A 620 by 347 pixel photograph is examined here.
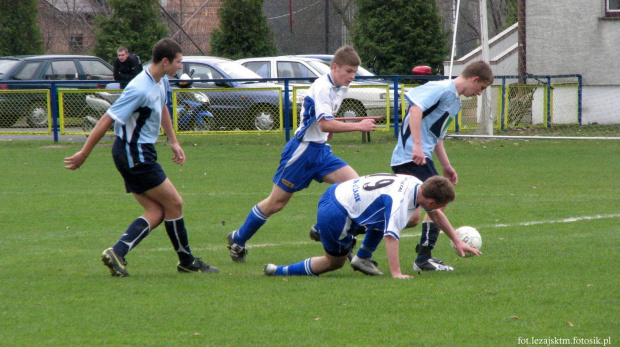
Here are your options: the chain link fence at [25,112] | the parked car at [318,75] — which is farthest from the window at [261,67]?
the chain link fence at [25,112]

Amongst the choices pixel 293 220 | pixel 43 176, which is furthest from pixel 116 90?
pixel 293 220

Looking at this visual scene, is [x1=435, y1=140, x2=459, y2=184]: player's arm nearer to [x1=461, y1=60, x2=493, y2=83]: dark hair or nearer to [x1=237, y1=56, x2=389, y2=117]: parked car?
[x1=461, y1=60, x2=493, y2=83]: dark hair

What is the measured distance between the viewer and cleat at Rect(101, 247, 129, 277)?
19.0 feet

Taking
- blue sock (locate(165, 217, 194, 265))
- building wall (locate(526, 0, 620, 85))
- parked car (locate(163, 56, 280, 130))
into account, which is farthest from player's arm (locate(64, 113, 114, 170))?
building wall (locate(526, 0, 620, 85))

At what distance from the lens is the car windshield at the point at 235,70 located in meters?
18.0

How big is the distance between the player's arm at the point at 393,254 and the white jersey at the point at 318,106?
135 cm

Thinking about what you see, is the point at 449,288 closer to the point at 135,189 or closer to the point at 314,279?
the point at 314,279

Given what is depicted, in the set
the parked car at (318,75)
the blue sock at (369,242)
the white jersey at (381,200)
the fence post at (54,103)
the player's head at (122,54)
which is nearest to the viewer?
the white jersey at (381,200)

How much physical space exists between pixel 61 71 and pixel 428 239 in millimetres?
16160

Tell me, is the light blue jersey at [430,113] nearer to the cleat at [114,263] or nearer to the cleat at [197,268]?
the cleat at [197,268]

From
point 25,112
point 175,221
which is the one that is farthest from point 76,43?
point 175,221

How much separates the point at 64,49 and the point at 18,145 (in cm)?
2201

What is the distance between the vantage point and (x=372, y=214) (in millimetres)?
5605

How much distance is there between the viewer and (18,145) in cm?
1722
